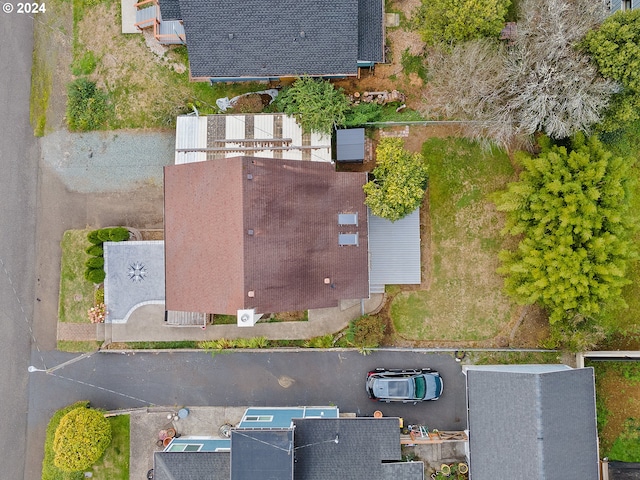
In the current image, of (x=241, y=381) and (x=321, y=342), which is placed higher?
(x=321, y=342)

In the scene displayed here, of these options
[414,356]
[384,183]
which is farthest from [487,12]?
[414,356]

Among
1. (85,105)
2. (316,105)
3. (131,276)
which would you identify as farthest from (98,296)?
(316,105)

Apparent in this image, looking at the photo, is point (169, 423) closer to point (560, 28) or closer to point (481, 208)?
point (481, 208)

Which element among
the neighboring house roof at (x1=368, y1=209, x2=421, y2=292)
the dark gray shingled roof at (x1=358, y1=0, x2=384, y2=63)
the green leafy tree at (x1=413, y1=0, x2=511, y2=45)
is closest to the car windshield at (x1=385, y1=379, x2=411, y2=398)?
the neighboring house roof at (x1=368, y1=209, x2=421, y2=292)

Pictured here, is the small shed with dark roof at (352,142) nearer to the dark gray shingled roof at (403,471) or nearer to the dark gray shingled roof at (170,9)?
the dark gray shingled roof at (170,9)

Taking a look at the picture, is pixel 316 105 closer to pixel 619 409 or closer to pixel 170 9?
pixel 170 9

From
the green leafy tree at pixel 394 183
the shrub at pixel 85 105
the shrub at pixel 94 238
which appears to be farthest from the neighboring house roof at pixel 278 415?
the shrub at pixel 85 105
